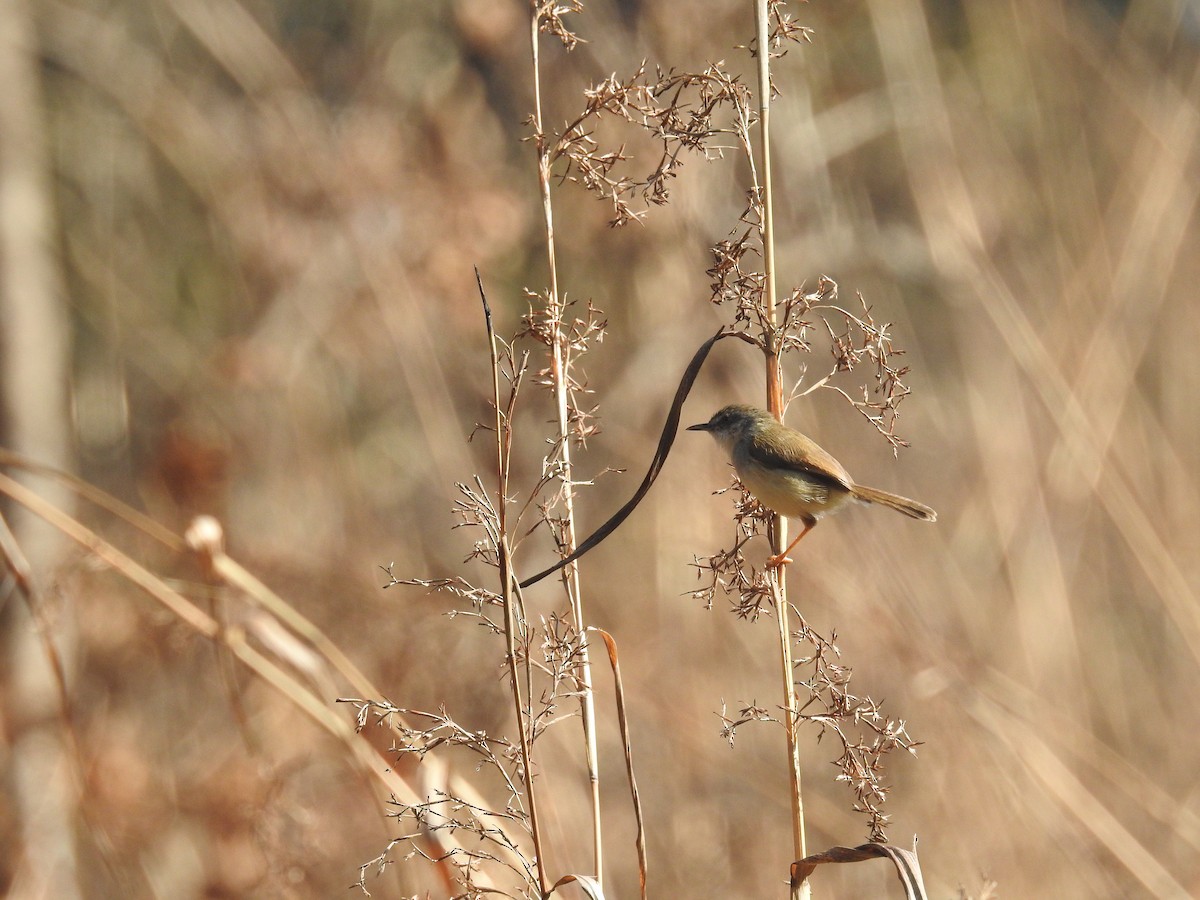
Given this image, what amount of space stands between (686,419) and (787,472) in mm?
2147

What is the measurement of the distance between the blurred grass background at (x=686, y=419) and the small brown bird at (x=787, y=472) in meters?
0.81

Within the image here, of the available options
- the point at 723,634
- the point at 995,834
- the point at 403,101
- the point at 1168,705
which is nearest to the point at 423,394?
the point at 723,634

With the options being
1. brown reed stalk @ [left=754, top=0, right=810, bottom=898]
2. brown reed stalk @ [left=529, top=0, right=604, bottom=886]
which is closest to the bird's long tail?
brown reed stalk @ [left=754, top=0, right=810, bottom=898]

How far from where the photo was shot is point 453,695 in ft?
9.90

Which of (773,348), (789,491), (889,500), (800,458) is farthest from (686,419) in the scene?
(773,348)

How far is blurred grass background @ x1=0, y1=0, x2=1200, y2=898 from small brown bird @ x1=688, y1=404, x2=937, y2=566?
2.67 ft

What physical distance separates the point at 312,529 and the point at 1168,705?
11.1 ft

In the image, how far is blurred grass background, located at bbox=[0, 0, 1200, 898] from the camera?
10.3ft

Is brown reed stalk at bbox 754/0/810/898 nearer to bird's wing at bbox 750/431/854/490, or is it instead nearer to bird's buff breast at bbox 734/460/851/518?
bird's buff breast at bbox 734/460/851/518

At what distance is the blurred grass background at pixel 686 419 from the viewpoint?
313 centimetres

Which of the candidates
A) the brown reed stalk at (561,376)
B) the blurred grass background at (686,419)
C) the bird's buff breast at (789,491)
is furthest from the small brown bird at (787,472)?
the blurred grass background at (686,419)

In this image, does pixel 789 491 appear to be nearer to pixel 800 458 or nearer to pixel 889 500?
pixel 800 458

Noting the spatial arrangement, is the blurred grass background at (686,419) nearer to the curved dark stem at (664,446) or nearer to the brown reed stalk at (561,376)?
the brown reed stalk at (561,376)

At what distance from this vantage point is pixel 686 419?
4.10 meters
